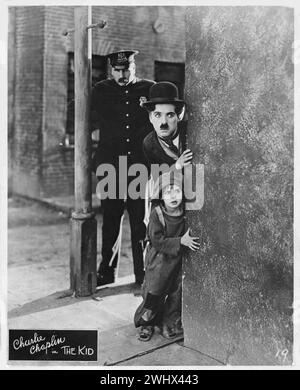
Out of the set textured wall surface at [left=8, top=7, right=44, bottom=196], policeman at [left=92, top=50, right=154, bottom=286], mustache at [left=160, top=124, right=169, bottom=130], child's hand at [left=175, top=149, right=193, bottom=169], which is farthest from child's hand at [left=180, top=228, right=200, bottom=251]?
textured wall surface at [left=8, top=7, right=44, bottom=196]

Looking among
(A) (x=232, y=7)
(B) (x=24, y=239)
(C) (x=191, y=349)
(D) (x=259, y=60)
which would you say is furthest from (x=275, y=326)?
(B) (x=24, y=239)

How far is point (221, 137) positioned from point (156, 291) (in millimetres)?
1250

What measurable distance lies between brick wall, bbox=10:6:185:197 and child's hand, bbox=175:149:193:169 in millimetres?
4960

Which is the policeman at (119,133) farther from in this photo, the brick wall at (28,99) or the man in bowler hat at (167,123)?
the brick wall at (28,99)

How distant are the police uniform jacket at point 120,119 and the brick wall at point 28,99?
373 cm

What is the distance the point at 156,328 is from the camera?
387cm

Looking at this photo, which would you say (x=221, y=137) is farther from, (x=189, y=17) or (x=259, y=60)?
(x=189, y=17)

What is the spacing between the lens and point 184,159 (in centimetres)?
347

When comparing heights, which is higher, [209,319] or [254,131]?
[254,131]

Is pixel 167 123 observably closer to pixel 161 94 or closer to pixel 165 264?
pixel 161 94

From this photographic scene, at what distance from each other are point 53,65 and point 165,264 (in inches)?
205
